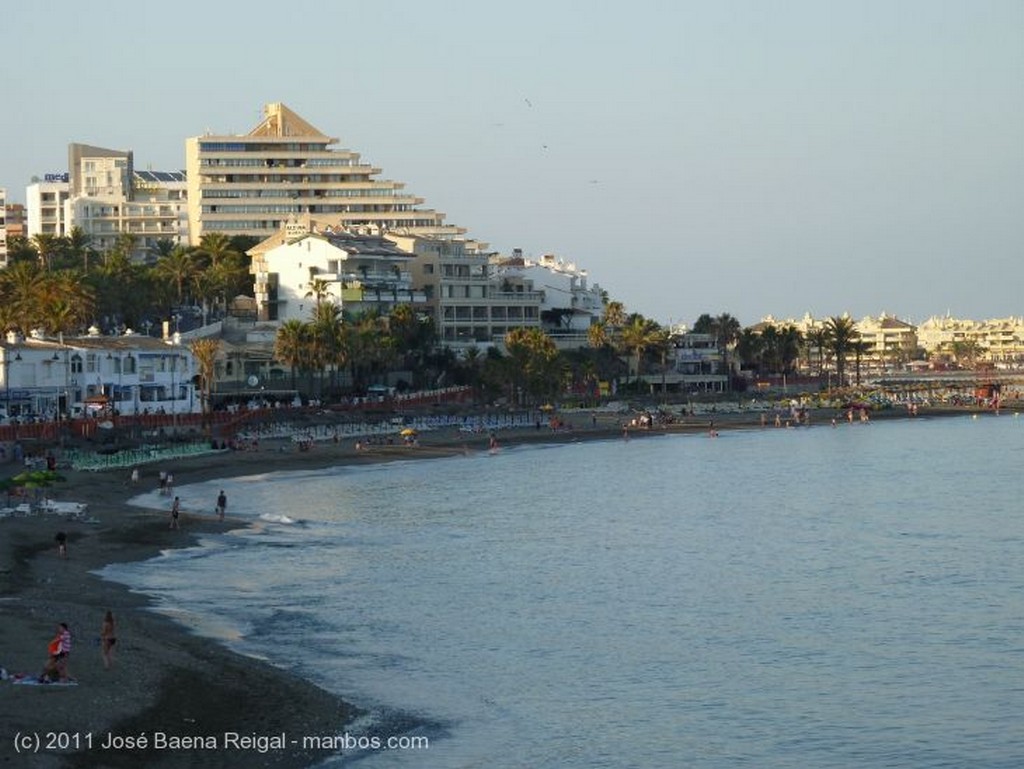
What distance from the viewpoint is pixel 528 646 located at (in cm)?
3841

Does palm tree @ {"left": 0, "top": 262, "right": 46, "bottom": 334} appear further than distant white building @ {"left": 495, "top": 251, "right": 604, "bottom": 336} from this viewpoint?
No

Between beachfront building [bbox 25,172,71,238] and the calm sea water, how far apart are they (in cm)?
9474

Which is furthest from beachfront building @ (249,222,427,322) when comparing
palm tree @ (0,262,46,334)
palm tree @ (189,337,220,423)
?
palm tree @ (0,262,46,334)

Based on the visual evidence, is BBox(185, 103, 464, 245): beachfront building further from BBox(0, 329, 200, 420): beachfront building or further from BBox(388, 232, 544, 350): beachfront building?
BBox(0, 329, 200, 420): beachfront building

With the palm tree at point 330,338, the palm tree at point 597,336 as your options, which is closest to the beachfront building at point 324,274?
the palm tree at point 330,338

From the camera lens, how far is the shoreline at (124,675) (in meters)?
26.0

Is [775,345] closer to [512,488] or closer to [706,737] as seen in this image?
[512,488]

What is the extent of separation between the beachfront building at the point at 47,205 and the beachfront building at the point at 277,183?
1798 centimetres

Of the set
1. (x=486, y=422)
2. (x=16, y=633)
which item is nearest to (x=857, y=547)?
(x=16, y=633)

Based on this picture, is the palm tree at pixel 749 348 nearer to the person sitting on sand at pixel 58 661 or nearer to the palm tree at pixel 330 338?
the palm tree at pixel 330 338

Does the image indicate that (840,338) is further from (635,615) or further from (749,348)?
(635,615)

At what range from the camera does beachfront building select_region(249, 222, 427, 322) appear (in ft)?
417

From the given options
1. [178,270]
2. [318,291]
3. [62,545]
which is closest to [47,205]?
[178,270]

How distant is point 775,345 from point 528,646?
5726 inches
